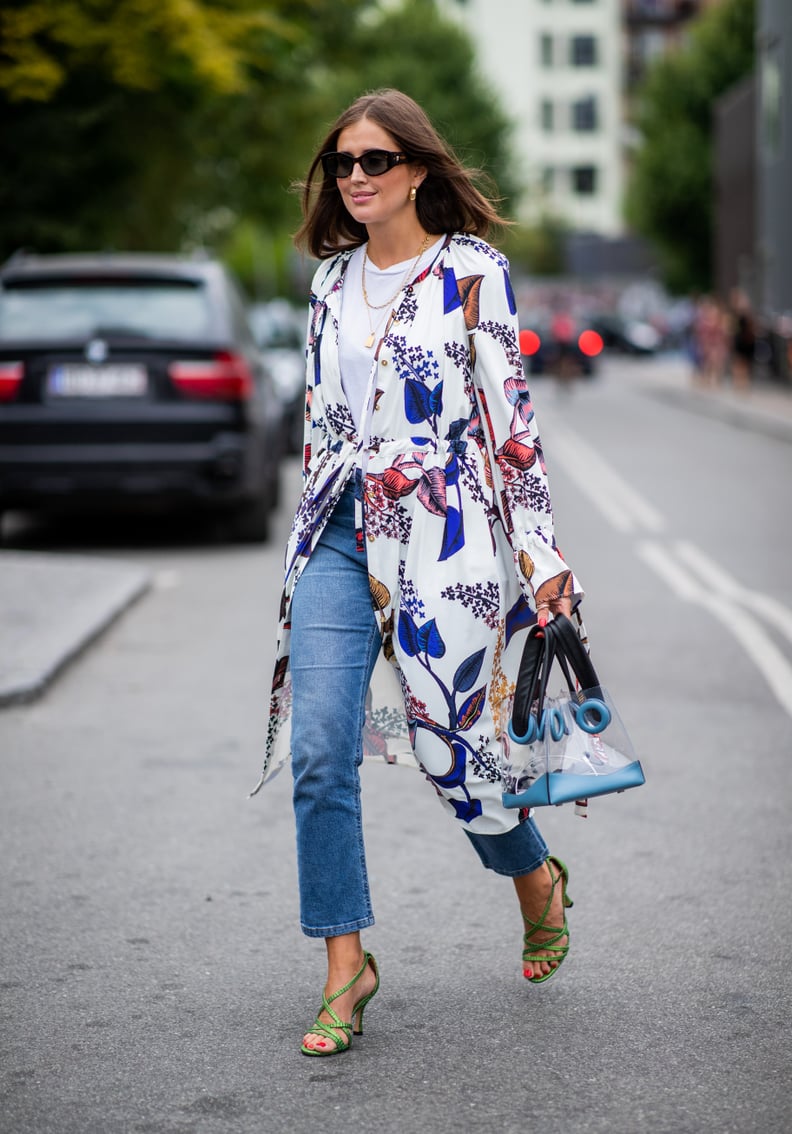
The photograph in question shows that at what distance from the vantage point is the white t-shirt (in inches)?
145

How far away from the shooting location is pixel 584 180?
322 feet

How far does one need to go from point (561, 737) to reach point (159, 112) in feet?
70.0

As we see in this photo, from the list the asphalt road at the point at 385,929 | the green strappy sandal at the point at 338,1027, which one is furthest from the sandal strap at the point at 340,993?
the asphalt road at the point at 385,929

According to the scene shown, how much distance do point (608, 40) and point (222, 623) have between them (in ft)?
300

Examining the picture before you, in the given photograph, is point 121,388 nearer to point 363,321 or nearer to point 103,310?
point 103,310

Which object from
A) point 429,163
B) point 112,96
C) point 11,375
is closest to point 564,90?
point 112,96

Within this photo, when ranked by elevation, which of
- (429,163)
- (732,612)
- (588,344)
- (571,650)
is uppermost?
(429,163)

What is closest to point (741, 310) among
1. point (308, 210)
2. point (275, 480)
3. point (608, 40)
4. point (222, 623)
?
point (275, 480)

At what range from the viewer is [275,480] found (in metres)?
12.8

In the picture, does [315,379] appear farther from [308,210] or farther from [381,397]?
[308,210]

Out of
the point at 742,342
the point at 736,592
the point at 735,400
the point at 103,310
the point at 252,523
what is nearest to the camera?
the point at 736,592

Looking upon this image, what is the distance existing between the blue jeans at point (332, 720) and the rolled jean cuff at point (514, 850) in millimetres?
307

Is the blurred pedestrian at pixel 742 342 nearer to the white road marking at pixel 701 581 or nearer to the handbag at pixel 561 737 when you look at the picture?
the white road marking at pixel 701 581

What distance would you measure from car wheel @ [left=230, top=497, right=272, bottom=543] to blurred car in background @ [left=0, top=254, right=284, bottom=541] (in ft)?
1.55
